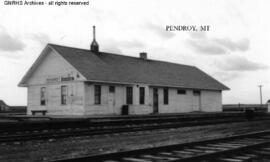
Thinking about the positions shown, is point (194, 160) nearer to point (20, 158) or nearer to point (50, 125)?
point (20, 158)

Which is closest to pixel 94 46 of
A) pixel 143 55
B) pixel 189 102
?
pixel 143 55

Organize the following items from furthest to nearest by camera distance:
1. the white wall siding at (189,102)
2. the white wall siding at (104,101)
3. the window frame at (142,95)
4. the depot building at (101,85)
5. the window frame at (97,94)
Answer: the white wall siding at (189,102) < the window frame at (142,95) < the window frame at (97,94) < the depot building at (101,85) < the white wall siding at (104,101)

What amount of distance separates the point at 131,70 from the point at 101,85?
15.9 feet

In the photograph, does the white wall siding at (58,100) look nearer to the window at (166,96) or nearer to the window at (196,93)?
the window at (166,96)

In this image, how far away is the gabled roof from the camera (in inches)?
1044

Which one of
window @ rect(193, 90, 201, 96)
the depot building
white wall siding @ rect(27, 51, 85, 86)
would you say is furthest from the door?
white wall siding @ rect(27, 51, 85, 86)

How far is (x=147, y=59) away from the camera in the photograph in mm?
35688

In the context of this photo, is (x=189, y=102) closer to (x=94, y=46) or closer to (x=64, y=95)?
(x=94, y=46)

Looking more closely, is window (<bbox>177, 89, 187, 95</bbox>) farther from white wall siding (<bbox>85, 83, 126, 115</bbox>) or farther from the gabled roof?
white wall siding (<bbox>85, 83, 126, 115</bbox>)

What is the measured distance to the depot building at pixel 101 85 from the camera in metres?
25.7

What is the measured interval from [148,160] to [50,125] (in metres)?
10.7

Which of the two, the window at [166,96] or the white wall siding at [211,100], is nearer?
the window at [166,96]

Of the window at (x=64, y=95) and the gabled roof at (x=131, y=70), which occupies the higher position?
the gabled roof at (x=131, y=70)

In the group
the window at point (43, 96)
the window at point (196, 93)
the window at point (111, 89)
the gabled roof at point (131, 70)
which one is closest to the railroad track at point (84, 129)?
the window at point (111, 89)
